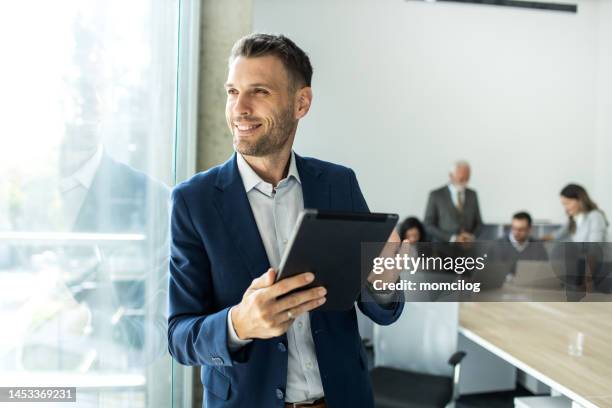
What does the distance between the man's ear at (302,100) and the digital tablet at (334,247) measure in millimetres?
436

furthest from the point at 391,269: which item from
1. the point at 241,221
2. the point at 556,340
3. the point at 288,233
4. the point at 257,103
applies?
the point at 556,340

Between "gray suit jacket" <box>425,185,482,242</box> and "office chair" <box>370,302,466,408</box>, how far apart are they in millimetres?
2874

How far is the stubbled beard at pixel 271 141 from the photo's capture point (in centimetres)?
128

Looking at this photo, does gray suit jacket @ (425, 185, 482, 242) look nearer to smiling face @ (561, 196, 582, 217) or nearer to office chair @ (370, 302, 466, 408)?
smiling face @ (561, 196, 582, 217)

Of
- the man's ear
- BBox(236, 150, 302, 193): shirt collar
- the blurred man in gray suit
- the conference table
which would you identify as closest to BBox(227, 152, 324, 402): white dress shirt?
BBox(236, 150, 302, 193): shirt collar

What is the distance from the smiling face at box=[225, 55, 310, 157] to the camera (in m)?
1.27

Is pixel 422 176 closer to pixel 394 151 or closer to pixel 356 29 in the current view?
pixel 394 151

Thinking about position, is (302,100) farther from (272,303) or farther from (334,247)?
(272,303)

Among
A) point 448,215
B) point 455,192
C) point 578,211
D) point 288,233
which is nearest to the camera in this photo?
point 288,233

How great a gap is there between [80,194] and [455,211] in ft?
16.3

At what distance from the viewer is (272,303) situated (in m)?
1.00

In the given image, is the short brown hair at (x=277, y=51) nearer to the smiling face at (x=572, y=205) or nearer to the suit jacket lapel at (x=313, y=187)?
the suit jacket lapel at (x=313, y=187)

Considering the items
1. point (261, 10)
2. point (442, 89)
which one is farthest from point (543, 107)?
point (261, 10)

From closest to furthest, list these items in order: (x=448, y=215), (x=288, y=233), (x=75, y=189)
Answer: (x=288, y=233) < (x=75, y=189) < (x=448, y=215)
